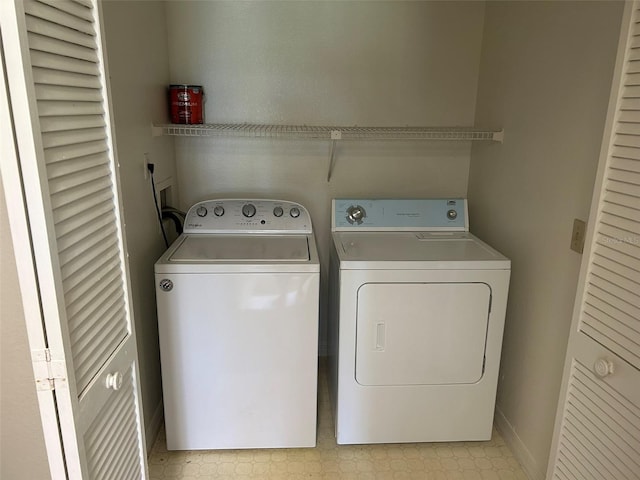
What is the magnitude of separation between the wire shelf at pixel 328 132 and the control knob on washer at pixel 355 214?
0.38m

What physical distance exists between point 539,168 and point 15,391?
1952mm

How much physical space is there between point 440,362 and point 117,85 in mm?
1741

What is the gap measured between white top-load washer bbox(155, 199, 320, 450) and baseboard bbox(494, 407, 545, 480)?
36.3 inches

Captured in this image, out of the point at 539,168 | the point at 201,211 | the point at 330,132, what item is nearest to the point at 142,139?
the point at 201,211

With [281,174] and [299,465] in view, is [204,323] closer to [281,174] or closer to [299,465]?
[299,465]

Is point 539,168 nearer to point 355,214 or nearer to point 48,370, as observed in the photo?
point 355,214

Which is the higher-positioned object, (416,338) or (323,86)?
(323,86)

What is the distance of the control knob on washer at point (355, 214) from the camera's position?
2.46 meters

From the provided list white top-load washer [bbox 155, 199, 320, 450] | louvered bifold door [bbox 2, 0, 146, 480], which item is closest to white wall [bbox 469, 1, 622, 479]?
white top-load washer [bbox 155, 199, 320, 450]

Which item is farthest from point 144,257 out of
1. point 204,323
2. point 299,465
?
point 299,465

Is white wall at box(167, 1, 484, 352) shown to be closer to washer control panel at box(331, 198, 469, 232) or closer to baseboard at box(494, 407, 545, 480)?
washer control panel at box(331, 198, 469, 232)

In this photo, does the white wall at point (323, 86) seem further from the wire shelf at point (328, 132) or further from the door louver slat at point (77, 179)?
the door louver slat at point (77, 179)

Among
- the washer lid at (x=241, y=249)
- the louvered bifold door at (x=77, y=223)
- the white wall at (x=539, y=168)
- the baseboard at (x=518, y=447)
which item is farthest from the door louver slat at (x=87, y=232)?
the baseboard at (x=518, y=447)

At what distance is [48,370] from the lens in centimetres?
97
